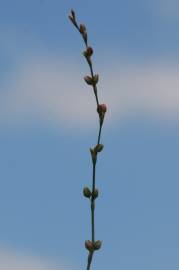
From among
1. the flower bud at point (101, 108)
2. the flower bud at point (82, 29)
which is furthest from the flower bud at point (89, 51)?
the flower bud at point (101, 108)

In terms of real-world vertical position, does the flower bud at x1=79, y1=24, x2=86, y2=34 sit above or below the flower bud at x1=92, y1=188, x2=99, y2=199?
above

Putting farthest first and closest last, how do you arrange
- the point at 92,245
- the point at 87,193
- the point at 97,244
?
the point at 87,193 < the point at 97,244 < the point at 92,245

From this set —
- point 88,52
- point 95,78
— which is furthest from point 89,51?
point 95,78

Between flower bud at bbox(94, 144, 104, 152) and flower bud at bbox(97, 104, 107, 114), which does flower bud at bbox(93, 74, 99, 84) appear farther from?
flower bud at bbox(94, 144, 104, 152)

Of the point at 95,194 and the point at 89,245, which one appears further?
the point at 95,194

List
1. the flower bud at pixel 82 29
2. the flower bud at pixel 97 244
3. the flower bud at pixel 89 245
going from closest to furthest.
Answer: the flower bud at pixel 89 245
the flower bud at pixel 97 244
the flower bud at pixel 82 29

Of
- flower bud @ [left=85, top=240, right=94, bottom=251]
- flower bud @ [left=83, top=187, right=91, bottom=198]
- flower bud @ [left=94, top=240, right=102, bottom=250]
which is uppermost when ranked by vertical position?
flower bud @ [left=83, top=187, right=91, bottom=198]

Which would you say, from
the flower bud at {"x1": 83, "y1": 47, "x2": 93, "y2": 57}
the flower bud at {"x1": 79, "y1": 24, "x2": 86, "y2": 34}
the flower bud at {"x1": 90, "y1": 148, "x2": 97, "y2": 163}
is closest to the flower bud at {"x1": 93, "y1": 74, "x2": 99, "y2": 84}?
the flower bud at {"x1": 83, "y1": 47, "x2": 93, "y2": 57}

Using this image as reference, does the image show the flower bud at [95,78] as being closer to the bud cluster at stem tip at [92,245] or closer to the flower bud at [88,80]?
the flower bud at [88,80]

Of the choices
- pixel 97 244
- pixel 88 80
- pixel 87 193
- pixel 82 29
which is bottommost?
pixel 97 244

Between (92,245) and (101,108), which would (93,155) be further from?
(92,245)

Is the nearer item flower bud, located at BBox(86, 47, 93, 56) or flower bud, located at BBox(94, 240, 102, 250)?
flower bud, located at BBox(94, 240, 102, 250)

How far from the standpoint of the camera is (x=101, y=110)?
10.6 feet

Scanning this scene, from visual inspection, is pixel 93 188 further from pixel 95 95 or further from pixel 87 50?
pixel 87 50
